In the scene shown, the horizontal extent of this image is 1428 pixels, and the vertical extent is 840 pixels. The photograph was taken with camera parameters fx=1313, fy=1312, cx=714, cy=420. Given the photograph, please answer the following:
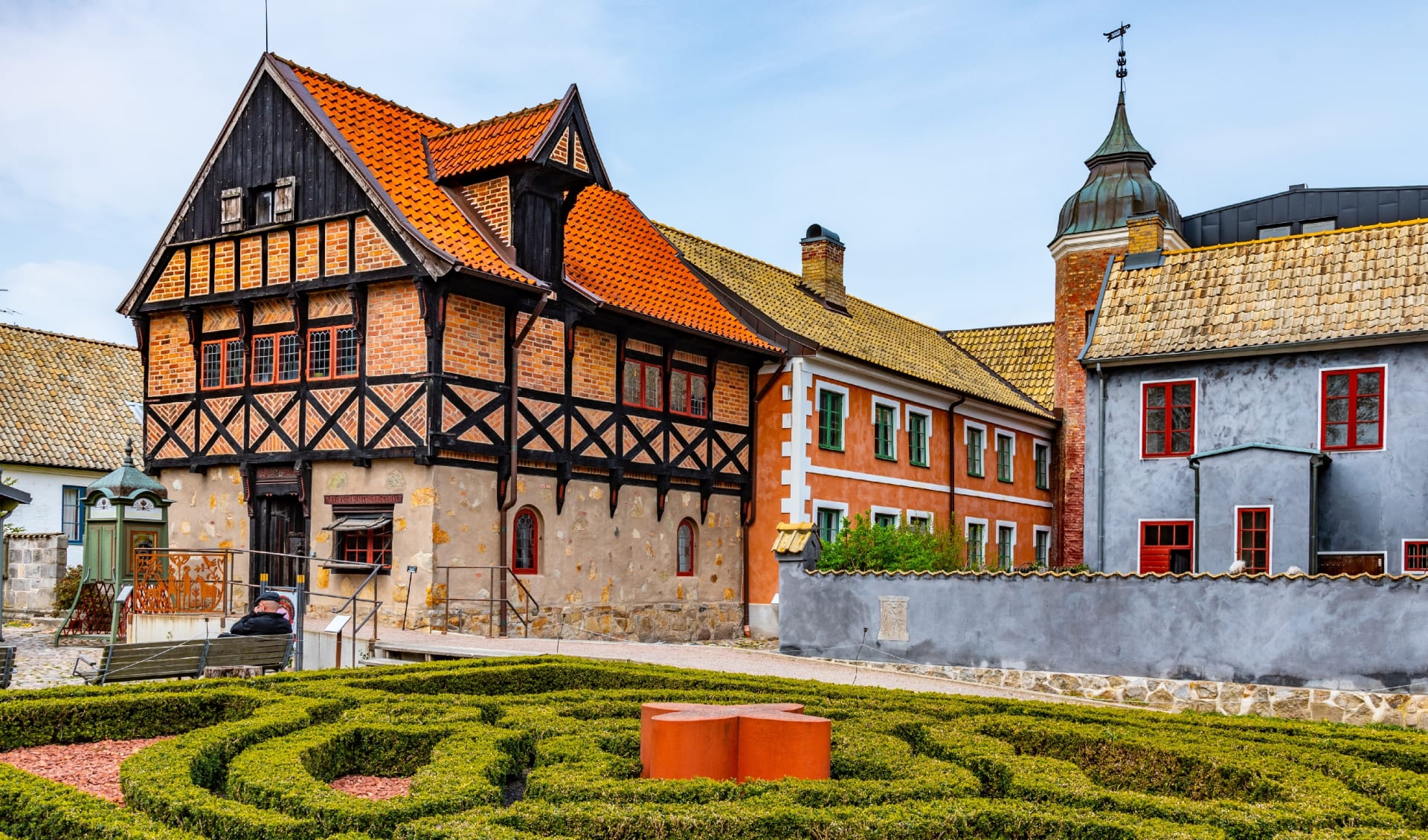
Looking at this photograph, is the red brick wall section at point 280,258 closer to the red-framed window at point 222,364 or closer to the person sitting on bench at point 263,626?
the red-framed window at point 222,364

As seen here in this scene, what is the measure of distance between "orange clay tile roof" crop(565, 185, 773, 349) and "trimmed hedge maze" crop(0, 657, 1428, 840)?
36.0 feet

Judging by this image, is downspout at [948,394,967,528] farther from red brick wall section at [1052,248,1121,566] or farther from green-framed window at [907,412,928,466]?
red brick wall section at [1052,248,1121,566]

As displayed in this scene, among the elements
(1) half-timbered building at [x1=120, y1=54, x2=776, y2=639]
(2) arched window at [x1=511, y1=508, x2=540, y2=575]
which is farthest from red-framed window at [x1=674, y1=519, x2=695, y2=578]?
(2) arched window at [x1=511, y1=508, x2=540, y2=575]

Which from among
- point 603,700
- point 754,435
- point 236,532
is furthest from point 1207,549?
point 236,532

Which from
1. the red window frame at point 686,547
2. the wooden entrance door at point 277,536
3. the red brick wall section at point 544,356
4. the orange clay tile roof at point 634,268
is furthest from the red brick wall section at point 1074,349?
the wooden entrance door at point 277,536

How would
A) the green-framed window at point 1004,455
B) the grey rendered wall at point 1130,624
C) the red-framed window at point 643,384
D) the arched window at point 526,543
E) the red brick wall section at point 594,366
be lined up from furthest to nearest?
1. the green-framed window at point 1004,455
2. the red-framed window at point 643,384
3. the red brick wall section at point 594,366
4. the arched window at point 526,543
5. the grey rendered wall at point 1130,624

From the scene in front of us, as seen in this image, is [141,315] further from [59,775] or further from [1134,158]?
[1134,158]

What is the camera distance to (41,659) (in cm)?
1770

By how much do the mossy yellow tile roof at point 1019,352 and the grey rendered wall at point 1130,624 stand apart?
2086 cm

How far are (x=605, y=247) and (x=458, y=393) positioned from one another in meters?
6.07

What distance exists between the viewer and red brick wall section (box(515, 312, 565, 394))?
20.9 metres

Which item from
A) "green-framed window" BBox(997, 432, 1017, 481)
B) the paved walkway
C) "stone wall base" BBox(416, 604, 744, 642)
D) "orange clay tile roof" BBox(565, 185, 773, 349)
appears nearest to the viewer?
the paved walkway

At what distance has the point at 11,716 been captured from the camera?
399 inches

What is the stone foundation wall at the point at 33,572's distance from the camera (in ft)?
82.4
